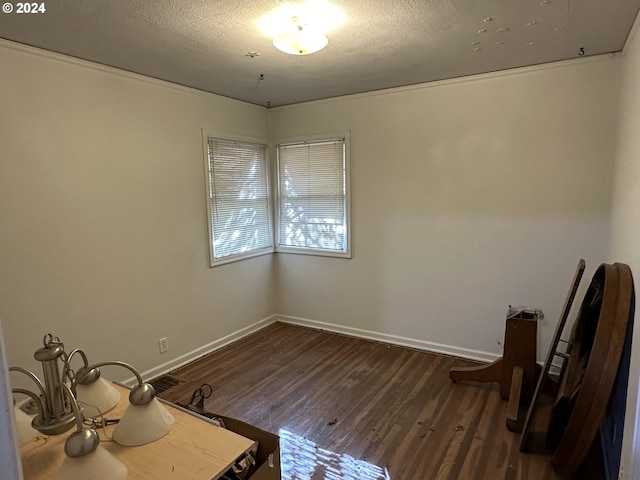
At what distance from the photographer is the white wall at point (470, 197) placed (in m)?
2.86

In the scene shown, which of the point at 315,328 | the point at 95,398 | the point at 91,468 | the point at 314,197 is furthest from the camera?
the point at 315,328

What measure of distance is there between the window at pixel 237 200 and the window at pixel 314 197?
0.19 meters

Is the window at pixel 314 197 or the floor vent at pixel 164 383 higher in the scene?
the window at pixel 314 197

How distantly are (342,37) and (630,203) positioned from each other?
1.81m

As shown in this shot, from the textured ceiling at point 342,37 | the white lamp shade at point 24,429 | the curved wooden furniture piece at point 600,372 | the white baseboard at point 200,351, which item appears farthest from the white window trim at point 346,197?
the white lamp shade at point 24,429

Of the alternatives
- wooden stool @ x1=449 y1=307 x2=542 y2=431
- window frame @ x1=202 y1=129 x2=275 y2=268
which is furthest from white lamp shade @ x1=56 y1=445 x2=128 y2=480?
window frame @ x1=202 y1=129 x2=275 y2=268

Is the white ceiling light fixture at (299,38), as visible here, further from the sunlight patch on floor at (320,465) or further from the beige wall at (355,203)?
the sunlight patch on floor at (320,465)

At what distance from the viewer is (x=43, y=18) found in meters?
1.99

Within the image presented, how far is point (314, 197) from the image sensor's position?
162 inches

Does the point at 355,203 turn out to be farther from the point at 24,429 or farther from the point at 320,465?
the point at 24,429

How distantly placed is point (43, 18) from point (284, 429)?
8.84 ft

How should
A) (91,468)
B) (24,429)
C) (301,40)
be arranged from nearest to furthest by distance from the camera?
1. (91,468)
2. (24,429)
3. (301,40)

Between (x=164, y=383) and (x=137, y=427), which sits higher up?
(x=137, y=427)

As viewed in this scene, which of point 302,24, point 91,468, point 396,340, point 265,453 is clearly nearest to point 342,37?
point 302,24
